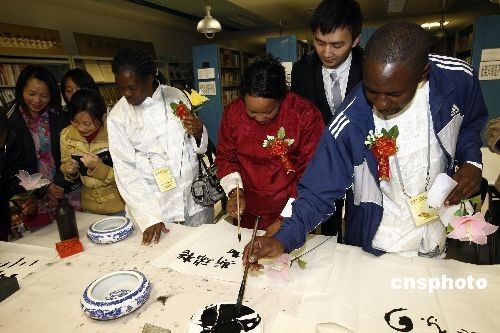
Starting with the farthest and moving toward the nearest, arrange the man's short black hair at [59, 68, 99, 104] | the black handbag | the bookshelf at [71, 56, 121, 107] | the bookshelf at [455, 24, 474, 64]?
the bookshelf at [455, 24, 474, 64] → the bookshelf at [71, 56, 121, 107] → the man's short black hair at [59, 68, 99, 104] → the black handbag

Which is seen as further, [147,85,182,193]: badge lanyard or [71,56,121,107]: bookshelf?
[71,56,121,107]: bookshelf

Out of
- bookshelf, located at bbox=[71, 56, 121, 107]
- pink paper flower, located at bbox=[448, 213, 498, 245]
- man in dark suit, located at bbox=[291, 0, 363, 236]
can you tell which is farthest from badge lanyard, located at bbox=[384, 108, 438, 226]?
bookshelf, located at bbox=[71, 56, 121, 107]

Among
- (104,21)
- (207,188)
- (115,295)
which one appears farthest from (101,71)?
(115,295)

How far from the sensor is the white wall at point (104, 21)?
215 inches

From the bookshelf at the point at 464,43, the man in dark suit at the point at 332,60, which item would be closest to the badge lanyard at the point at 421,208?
the man in dark suit at the point at 332,60

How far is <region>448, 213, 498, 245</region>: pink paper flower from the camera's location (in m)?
1.03

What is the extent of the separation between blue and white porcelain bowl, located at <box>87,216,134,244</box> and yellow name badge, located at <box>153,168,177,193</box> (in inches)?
9.4

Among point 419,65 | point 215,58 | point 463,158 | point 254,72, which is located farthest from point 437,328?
point 215,58

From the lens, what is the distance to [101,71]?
6.39 m

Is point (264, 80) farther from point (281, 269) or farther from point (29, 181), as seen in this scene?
point (29, 181)

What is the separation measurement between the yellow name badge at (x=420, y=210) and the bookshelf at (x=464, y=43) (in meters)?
6.14

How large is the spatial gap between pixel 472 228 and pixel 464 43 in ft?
23.1

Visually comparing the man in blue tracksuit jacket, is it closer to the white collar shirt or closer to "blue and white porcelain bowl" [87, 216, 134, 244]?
the white collar shirt

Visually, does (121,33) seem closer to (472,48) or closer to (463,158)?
(472,48)
